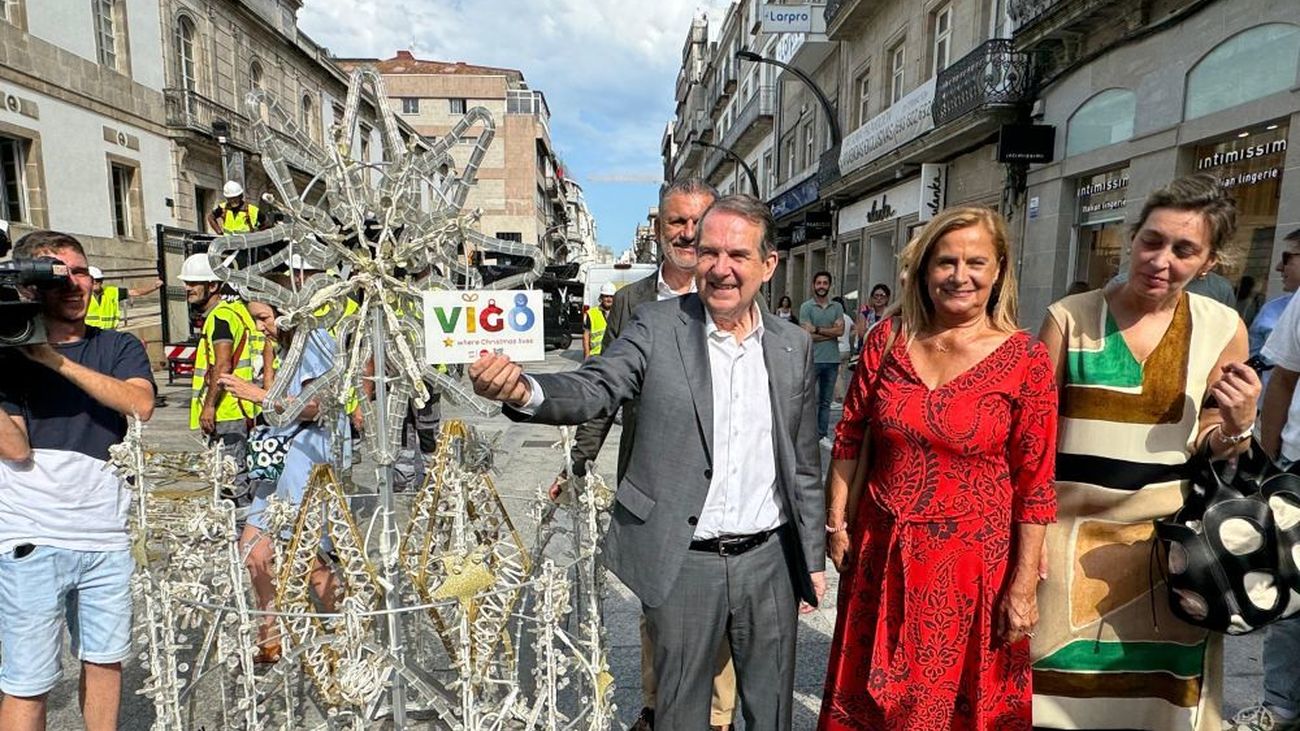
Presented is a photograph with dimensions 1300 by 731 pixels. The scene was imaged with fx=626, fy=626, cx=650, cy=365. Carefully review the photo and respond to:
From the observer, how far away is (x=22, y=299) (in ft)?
4.99

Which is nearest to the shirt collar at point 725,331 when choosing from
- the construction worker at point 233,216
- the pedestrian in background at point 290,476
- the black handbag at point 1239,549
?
the black handbag at point 1239,549

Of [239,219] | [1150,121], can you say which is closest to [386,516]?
[239,219]

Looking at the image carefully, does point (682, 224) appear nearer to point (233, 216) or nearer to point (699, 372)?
point (699, 372)

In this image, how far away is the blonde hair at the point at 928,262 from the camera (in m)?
1.65

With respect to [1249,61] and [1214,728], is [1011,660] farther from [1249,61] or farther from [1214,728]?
[1249,61]

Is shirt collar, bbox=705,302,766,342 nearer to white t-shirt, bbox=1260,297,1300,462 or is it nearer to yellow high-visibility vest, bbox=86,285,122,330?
white t-shirt, bbox=1260,297,1300,462

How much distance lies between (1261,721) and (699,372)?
2439 mm

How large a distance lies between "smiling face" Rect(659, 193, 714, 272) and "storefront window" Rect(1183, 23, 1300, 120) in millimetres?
5747

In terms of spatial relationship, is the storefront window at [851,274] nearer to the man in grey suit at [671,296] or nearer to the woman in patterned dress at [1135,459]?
the man in grey suit at [671,296]

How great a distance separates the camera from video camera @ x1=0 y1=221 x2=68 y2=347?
1.52 meters

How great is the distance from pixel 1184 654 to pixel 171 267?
11.8 m

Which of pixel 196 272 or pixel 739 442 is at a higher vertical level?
pixel 196 272

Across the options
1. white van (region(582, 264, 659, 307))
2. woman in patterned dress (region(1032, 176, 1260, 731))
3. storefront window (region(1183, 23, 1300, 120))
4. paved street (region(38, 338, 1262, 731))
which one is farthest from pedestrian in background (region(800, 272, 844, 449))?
white van (region(582, 264, 659, 307))

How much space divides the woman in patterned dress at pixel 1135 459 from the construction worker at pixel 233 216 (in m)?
3.23
